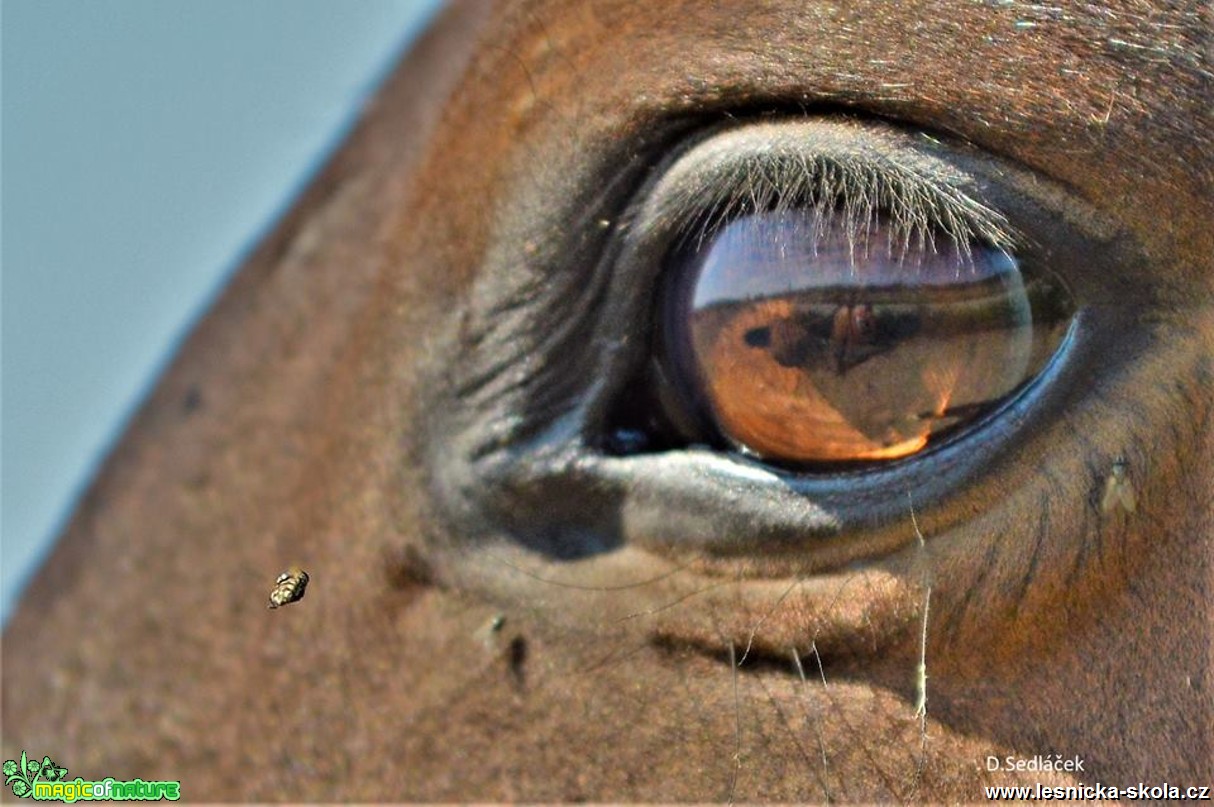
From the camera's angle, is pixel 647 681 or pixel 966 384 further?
pixel 647 681

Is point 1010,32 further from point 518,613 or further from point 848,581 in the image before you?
point 518,613

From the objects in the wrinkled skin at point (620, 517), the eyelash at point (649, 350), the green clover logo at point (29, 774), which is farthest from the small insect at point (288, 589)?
the green clover logo at point (29, 774)

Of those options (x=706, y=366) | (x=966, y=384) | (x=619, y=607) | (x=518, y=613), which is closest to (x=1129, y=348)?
(x=966, y=384)

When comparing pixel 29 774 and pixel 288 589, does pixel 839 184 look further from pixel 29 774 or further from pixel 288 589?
pixel 29 774

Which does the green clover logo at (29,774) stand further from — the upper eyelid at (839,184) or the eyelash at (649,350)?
the upper eyelid at (839,184)

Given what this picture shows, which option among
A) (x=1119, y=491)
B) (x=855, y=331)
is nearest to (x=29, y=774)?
(x=855, y=331)

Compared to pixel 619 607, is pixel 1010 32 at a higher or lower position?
higher

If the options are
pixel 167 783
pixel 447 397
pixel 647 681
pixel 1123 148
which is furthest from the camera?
pixel 167 783
